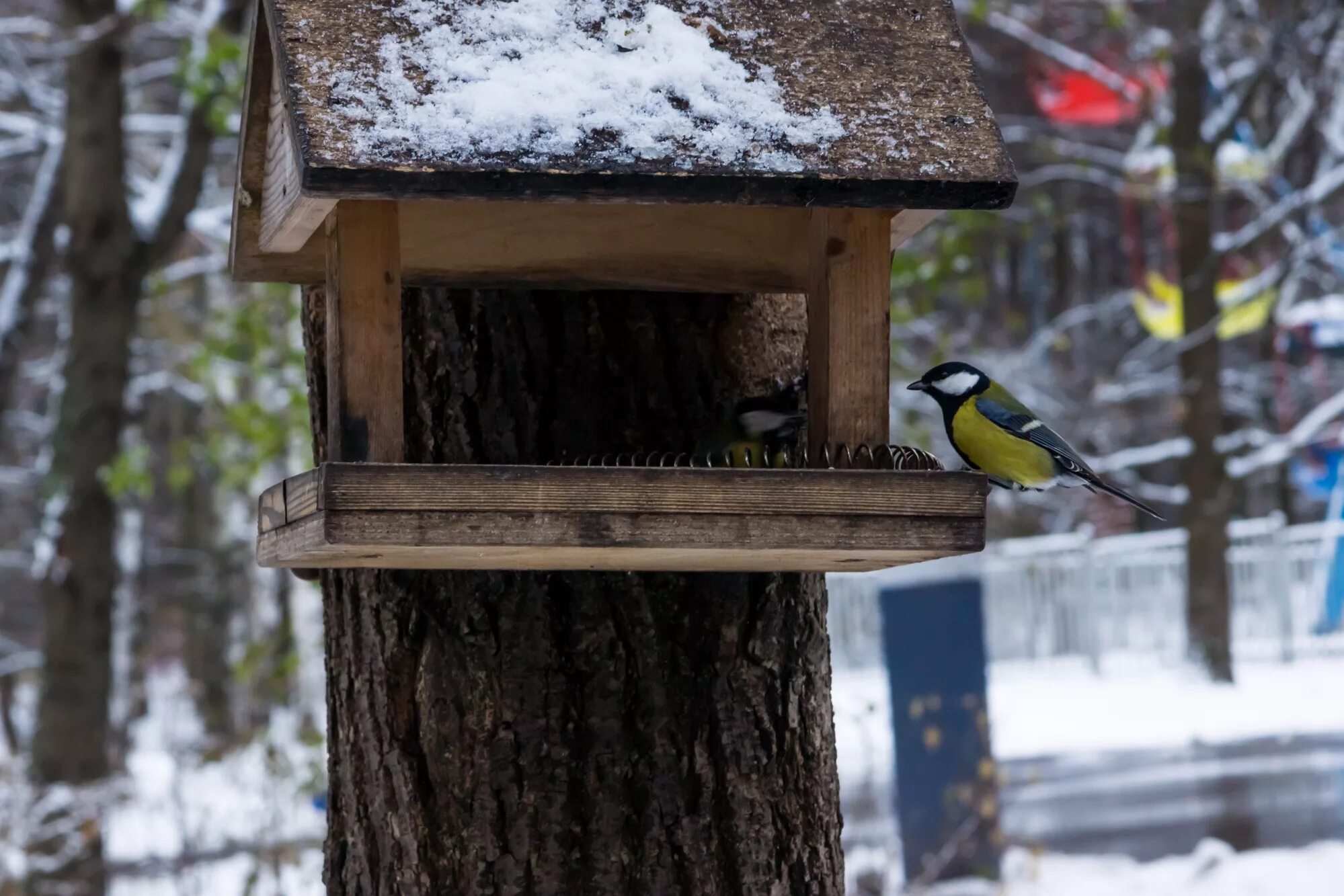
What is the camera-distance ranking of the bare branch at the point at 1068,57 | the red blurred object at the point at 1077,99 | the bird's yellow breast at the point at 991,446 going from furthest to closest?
1. the red blurred object at the point at 1077,99
2. the bare branch at the point at 1068,57
3. the bird's yellow breast at the point at 991,446

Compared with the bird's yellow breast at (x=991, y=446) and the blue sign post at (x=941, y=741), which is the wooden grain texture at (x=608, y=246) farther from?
the blue sign post at (x=941, y=741)

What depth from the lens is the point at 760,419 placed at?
2291mm

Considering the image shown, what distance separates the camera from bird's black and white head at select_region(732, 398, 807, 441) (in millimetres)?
2291

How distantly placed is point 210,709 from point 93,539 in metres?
10.3

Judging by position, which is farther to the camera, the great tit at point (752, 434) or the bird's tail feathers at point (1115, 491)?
the bird's tail feathers at point (1115, 491)

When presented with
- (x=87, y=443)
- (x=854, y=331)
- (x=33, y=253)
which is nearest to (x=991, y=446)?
(x=854, y=331)

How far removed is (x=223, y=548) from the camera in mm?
15492

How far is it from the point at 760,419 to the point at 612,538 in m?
0.51

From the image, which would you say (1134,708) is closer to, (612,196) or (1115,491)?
(1115,491)

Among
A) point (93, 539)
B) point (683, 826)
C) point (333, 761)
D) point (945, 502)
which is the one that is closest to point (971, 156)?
point (945, 502)

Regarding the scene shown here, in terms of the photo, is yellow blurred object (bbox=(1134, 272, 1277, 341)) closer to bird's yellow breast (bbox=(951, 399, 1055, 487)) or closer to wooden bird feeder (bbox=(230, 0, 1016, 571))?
bird's yellow breast (bbox=(951, 399, 1055, 487))

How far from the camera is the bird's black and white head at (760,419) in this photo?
2.29 meters

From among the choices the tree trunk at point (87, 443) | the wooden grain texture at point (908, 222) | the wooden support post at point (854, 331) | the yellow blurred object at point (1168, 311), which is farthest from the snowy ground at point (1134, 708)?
the wooden support post at point (854, 331)

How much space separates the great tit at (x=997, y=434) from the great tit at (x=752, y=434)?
23.6 inches
